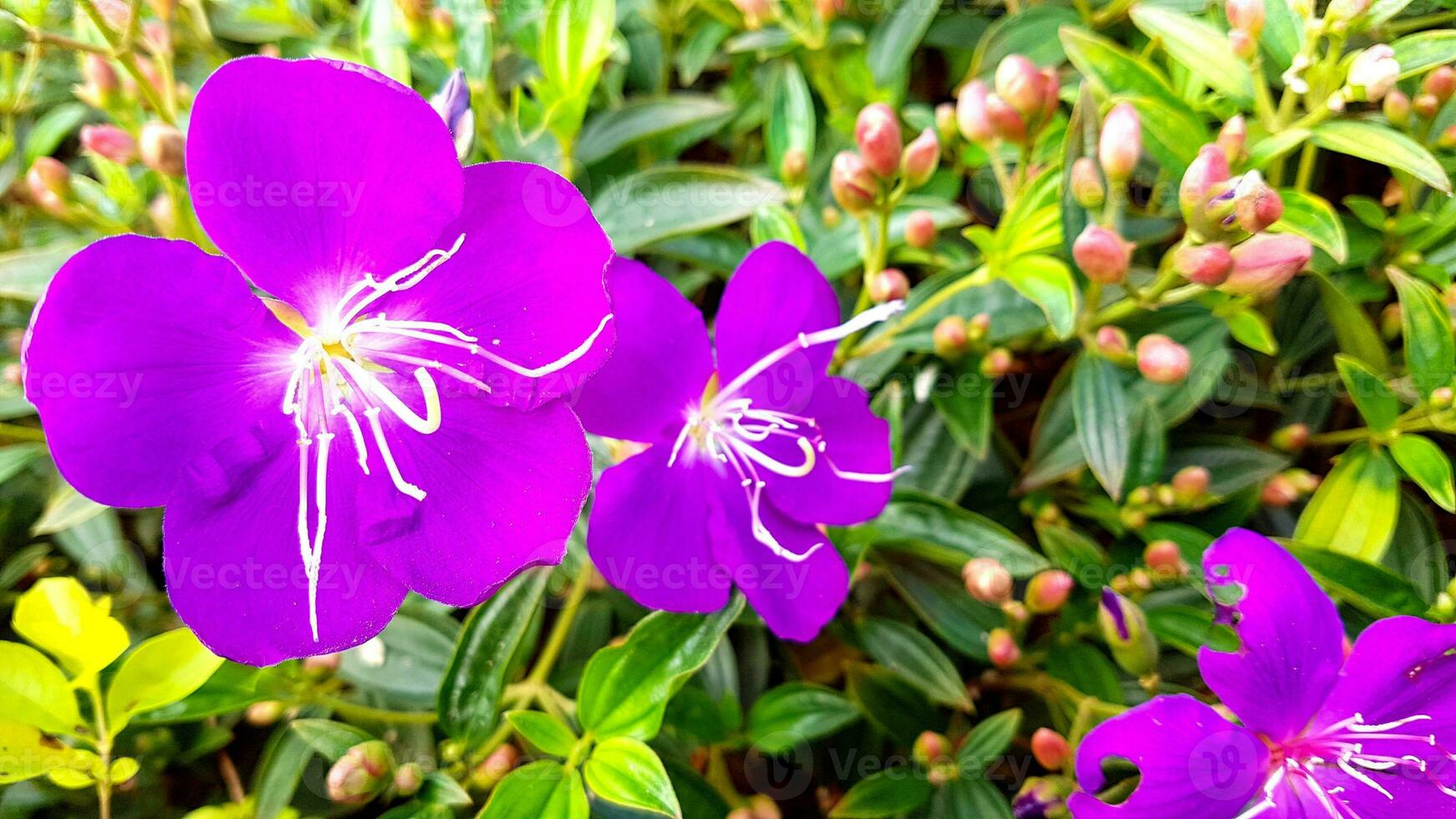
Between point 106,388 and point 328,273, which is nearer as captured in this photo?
point 106,388

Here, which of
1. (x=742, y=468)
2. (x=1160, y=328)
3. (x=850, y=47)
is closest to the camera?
(x=742, y=468)

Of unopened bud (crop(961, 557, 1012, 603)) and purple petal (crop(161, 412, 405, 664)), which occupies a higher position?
purple petal (crop(161, 412, 405, 664))

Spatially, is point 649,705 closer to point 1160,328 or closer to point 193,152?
point 193,152

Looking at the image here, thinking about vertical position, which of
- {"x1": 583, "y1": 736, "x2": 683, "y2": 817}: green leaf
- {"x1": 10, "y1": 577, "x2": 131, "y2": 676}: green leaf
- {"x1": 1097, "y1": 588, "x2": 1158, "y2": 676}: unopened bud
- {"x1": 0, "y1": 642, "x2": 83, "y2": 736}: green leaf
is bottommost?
{"x1": 583, "y1": 736, "x2": 683, "y2": 817}: green leaf

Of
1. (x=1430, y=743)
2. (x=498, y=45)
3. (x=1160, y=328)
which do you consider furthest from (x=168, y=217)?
(x=1430, y=743)

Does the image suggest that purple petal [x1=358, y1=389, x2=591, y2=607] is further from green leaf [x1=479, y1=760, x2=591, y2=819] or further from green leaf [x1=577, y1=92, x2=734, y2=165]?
green leaf [x1=577, y1=92, x2=734, y2=165]

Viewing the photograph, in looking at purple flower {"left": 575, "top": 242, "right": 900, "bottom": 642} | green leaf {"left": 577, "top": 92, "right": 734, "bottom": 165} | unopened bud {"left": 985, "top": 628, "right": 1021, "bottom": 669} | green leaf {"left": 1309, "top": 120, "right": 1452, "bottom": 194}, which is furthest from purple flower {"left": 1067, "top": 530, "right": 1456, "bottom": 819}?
green leaf {"left": 577, "top": 92, "right": 734, "bottom": 165}
